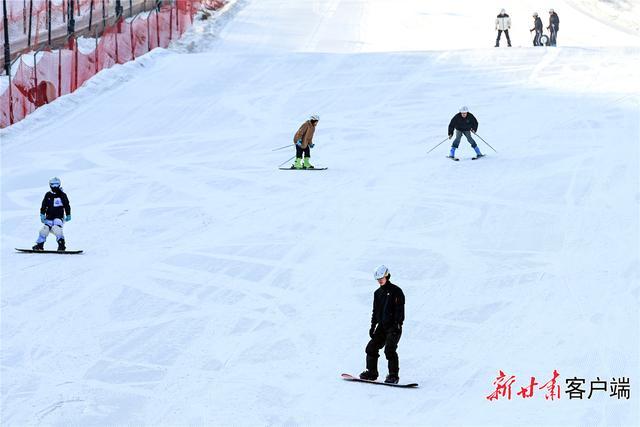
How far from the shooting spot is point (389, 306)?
39.0 feet

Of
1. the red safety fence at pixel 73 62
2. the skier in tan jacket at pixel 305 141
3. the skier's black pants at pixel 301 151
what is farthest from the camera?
the red safety fence at pixel 73 62

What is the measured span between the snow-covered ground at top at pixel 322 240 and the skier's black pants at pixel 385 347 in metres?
0.29

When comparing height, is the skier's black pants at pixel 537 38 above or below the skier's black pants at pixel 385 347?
above

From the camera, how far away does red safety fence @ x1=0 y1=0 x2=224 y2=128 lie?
92.7 ft

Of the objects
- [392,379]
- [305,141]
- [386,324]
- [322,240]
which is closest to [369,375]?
[392,379]

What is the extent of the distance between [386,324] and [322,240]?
6122mm

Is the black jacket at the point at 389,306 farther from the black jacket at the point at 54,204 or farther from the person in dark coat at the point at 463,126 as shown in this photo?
the person in dark coat at the point at 463,126

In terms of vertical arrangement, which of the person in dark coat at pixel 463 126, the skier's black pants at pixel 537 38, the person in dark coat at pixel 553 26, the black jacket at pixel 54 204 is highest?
the person in dark coat at pixel 553 26

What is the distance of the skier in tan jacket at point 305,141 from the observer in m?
22.0

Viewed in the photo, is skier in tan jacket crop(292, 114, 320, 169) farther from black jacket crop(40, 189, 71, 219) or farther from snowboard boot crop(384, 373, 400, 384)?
snowboard boot crop(384, 373, 400, 384)

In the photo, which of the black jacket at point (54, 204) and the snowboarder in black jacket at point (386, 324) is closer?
the snowboarder in black jacket at point (386, 324)

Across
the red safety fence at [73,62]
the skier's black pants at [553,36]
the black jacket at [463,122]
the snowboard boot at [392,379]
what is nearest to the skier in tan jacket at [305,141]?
the black jacket at [463,122]

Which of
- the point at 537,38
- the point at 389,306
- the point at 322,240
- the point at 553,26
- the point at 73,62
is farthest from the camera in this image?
the point at 537,38

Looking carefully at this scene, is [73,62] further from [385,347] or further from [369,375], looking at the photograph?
[385,347]
